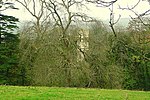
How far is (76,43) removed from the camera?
25.0 m

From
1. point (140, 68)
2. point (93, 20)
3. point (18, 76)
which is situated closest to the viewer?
point (93, 20)

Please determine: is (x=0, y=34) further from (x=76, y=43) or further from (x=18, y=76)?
(x=76, y=43)

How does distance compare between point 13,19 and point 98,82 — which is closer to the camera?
point 98,82

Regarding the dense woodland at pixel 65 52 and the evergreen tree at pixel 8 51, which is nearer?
the dense woodland at pixel 65 52

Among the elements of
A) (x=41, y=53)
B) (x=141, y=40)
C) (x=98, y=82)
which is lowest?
(x=98, y=82)

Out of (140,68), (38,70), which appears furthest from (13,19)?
(140,68)

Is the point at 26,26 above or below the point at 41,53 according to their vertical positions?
above

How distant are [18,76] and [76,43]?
241 inches

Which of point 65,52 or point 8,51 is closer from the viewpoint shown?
point 65,52

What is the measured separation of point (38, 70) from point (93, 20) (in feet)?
17.2

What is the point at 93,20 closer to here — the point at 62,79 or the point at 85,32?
the point at 85,32

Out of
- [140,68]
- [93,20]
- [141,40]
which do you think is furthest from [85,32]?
[141,40]

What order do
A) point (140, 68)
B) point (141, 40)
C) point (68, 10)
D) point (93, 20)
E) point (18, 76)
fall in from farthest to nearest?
point (140, 68) → point (18, 76) → point (68, 10) → point (93, 20) → point (141, 40)

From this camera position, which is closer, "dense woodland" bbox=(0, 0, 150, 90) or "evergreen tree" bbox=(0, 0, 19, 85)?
"dense woodland" bbox=(0, 0, 150, 90)
